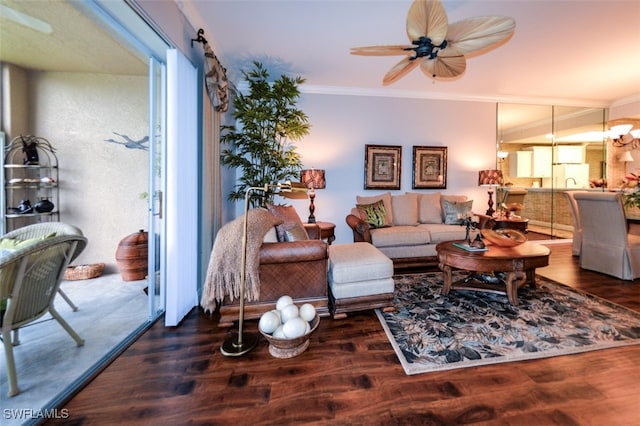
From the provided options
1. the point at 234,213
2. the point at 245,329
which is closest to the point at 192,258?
the point at 245,329

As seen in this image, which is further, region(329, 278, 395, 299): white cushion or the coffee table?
the coffee table

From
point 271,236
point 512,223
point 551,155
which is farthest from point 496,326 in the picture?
point 551,155

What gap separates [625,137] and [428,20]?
6075mm

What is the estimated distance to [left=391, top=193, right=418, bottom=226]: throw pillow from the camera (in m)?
4.25

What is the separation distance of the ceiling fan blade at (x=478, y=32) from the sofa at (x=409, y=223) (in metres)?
1.91

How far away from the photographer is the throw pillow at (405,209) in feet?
14.0

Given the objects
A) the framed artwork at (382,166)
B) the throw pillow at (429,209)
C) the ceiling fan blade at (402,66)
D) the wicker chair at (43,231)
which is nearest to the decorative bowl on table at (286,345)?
the wicker chair at (43,231)

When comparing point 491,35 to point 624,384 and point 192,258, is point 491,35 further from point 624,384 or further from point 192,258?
point 192,258

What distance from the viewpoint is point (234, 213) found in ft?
14.1

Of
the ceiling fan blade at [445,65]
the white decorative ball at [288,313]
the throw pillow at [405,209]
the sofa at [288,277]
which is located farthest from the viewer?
the throw pillow at [405,209]

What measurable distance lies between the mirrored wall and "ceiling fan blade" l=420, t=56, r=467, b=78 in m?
3.19

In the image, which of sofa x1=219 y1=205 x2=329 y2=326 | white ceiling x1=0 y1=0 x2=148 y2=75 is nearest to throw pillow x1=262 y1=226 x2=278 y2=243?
sofa x1=219 y1=205 x2=329 y2=326

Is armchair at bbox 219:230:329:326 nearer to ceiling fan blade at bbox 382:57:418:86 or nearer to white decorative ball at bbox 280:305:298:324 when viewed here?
white decorative ball at bbox 280:305:298:324

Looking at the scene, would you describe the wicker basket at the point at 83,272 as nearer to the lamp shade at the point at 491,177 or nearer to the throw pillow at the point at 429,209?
the throw pillow at the point at 429,209
